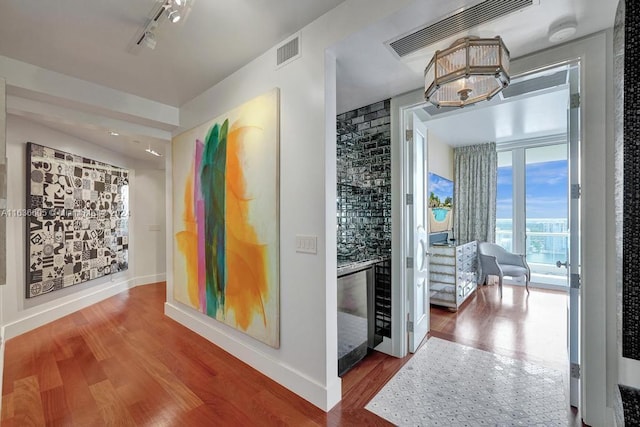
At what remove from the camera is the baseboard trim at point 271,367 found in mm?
1836

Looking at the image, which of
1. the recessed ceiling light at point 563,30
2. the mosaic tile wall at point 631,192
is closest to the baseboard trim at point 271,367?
the mosaic tile wall at point 631,192

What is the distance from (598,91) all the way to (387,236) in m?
1.78

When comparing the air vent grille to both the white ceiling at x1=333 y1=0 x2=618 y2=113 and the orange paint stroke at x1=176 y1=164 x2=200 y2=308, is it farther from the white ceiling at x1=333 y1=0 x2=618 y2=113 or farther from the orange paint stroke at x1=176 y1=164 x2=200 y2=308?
the orange paint stroke at x1=176 y1=164 x2=200 y2=308

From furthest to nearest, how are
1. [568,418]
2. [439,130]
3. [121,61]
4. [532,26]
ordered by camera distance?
[439,130], [121,61], [568,418], [532,26]

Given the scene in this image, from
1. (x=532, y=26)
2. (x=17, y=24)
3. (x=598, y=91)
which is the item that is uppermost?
(x=17, y=24)

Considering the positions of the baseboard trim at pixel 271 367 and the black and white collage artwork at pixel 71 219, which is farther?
the black and white collage artwork at pixel 71 219

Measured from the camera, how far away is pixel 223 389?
6.68 ft

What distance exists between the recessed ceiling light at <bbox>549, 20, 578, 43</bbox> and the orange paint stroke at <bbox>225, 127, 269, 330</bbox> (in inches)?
89.9

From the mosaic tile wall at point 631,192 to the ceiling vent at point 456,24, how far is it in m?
0.74

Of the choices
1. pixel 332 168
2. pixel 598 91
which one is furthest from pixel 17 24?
pixel 598 91

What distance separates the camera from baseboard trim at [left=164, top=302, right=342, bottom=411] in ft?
6.02

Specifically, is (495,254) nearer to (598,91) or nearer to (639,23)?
(598,91)

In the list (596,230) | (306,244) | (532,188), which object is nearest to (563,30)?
(596,230)

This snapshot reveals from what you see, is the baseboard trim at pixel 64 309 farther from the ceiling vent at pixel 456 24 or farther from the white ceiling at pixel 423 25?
the ceiling vent at pixel 456 24
